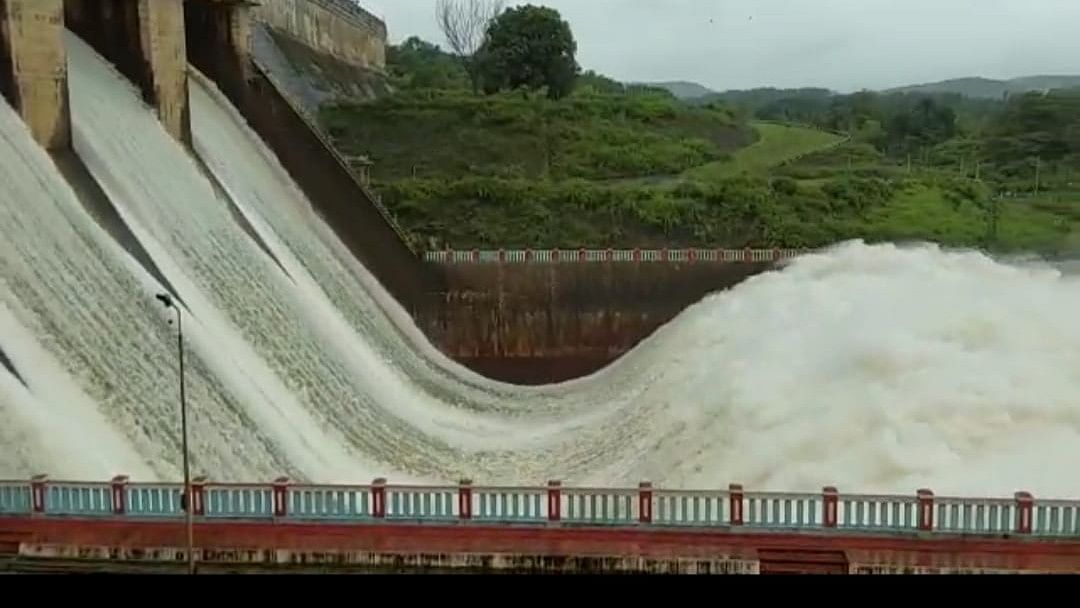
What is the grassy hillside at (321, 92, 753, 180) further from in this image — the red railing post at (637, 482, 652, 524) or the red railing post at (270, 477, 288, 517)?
the red railing post at (637, 482, 652, 524)

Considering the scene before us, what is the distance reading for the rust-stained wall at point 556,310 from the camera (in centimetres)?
1571

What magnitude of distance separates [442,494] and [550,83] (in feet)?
66.2

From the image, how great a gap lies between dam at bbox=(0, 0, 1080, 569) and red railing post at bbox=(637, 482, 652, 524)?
2cm

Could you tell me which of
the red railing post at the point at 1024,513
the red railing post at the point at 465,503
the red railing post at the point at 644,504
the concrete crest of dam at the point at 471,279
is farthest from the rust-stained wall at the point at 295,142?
the red railing post at the point at 1024,513

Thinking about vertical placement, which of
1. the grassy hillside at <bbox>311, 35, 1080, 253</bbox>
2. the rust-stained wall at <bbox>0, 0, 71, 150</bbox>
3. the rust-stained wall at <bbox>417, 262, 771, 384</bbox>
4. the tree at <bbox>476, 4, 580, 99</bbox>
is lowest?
the rust-stained wall at <bbox>417, 262, 771, 384</bbox>

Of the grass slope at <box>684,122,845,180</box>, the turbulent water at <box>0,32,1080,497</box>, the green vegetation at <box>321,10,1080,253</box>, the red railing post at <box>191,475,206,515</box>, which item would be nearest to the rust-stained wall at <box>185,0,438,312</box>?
the turbulent water at <box>0,32,1080,497</box>

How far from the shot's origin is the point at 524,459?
36.2 ft

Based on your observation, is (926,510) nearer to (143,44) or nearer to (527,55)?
(143,44)

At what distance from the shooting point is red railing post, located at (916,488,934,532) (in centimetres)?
616

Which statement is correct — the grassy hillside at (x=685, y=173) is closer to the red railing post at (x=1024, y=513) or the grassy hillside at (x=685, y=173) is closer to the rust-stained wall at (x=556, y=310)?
the rust-stained wall at (x=556, y=310)

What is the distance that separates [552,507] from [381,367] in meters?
6.62

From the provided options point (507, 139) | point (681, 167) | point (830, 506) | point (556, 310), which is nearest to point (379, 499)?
point (830, 506)

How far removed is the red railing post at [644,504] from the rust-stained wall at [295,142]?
31.2 ft
